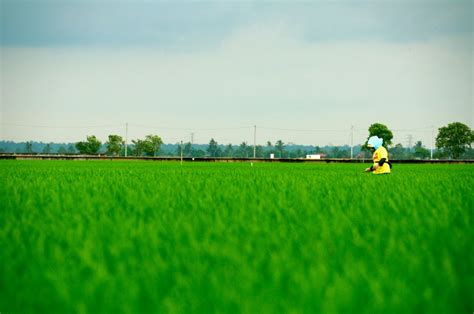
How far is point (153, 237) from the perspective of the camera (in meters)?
3.48

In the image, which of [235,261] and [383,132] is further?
[383,132]

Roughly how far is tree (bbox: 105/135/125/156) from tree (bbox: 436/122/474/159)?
7997 cm

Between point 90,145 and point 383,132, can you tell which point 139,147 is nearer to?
point 90,145

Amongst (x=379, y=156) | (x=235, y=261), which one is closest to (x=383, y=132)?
(x=379, y=156)

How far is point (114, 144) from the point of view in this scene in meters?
118

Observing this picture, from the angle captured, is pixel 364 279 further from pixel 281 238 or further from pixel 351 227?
pixel 351 227


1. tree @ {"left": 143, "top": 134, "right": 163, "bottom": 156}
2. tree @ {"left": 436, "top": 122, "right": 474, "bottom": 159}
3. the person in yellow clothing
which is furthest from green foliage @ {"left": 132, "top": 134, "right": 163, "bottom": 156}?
the person in yellow clothing

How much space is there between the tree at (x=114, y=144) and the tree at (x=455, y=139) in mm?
79967

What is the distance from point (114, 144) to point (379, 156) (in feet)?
353

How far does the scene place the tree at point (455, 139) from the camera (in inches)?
4934

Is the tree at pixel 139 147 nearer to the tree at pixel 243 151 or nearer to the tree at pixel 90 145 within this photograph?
the tree at pixel 90 145

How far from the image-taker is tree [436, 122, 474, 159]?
411 feet

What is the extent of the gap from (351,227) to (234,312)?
2.29 m

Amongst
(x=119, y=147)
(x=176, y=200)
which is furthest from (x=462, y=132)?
(x=176, y=200)
